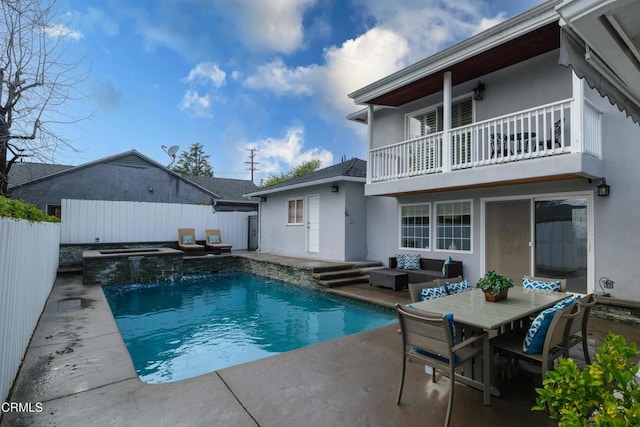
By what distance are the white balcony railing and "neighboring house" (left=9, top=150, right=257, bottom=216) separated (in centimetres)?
1384

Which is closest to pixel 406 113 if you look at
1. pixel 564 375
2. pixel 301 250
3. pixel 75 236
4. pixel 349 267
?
pixel 349 267

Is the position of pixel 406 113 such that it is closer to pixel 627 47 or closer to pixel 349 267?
pixel 349 267

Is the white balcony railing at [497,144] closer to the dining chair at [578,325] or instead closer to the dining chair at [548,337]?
the dining chair at [578,325]

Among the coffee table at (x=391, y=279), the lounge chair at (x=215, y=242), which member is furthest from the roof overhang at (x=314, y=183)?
the coffee table at (x=391, y=279)

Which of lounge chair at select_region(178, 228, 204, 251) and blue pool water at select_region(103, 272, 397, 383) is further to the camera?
lounge chair at select_region(178, 228, 204, 251)

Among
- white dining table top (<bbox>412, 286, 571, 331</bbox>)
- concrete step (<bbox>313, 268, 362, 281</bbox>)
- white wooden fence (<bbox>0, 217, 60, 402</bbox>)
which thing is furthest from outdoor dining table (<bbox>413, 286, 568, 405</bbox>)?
concrete step (<bbox>313, 268, 362, 281</bbox>)

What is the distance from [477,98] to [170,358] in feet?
29.5

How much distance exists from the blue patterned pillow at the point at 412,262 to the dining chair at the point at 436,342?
246 inches

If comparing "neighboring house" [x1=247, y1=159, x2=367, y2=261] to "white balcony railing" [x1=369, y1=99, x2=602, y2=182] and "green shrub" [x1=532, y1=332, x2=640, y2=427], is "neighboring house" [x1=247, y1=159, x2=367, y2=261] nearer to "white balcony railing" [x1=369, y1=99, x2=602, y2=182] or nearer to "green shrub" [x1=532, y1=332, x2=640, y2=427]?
"white balcony railing" [x1=369, y1=99, x2=602, y2=182]

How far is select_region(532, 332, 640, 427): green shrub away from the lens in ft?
3.87

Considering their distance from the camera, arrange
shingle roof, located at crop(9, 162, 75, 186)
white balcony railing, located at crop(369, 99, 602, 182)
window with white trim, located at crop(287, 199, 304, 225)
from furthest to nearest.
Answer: shingle roof, located at crop(9, 162, 75, 186) → window with white trim, located at crop(287, 199, 304, 225) → white balcony railing, located at crop(369, 99, 602, 182)

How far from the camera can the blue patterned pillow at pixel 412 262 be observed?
367 inches

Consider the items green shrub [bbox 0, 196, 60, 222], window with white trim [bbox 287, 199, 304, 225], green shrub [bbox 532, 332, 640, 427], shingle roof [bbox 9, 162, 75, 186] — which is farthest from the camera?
shingle roof [bbox 9, 162, 75, 186]

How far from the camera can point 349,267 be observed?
1032cm
